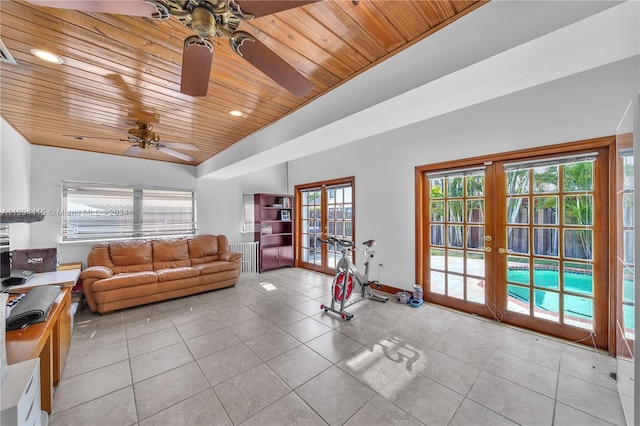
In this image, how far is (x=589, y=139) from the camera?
2.37 m

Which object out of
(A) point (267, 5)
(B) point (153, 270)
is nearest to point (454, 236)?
(A) point (267, 5)

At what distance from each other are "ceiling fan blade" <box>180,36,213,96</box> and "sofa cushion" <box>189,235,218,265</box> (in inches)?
148

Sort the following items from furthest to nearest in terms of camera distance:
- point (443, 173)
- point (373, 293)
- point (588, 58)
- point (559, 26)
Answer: point (373, 293), point (443, 173), point (588, 58), point (559, 26)

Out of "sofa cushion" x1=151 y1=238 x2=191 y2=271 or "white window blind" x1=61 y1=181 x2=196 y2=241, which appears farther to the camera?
"sofa cushion" x1=151 y1=238 x2=191 y2=271

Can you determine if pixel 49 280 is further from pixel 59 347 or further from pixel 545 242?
pixel 545 242

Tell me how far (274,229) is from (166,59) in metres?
4.56

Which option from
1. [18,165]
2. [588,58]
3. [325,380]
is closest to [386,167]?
[588,58]

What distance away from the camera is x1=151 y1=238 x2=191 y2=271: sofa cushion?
4.30m

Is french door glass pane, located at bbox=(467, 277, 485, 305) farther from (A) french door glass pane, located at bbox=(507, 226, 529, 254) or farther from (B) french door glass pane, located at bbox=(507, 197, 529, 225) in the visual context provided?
(B) french door glass pane, located at bbox=(507, 197, 529, 225)

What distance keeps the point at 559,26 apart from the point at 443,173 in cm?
242

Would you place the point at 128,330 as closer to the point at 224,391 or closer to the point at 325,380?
the point at 224,391

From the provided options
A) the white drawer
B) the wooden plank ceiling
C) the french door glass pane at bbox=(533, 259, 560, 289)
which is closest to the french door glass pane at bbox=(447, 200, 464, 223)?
the french door glass pane at bbox=(533, 259, 560, 289)

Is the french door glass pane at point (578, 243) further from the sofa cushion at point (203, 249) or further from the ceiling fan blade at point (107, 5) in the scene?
the sofa cushion at point (203, 249)

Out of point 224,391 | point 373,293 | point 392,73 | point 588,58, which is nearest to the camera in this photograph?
point 588,58
